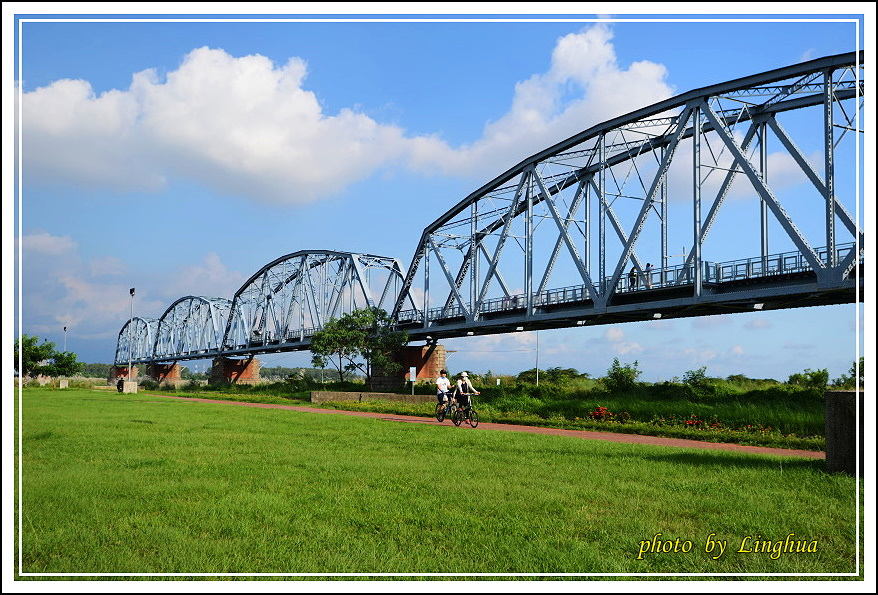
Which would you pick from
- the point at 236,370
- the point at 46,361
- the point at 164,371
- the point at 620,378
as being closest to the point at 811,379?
the point at 620,378

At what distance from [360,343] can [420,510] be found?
54540 millimetres

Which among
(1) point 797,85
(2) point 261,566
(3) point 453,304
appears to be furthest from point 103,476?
(3) point 453,304

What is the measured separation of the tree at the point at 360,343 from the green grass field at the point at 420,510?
47.8m

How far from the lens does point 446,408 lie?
2397 cm

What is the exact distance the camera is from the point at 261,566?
242 inches

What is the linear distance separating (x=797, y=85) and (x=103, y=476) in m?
35.4

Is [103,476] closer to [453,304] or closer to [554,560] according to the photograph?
[554,560]

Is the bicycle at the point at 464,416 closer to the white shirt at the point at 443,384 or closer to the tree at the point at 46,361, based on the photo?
the white shirt at the point at 443,384

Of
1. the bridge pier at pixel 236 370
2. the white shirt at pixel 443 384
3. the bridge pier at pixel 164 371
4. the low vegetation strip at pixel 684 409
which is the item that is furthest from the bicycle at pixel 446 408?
the bridge pier at pixel 164 371

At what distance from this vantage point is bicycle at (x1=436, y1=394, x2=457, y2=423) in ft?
→ 76.7

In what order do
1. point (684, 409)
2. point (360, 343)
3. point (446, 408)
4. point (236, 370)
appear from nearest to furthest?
1. point (684, 409)
2. point (446, 408)
3. point (360, 343)
4. point (236, 370)

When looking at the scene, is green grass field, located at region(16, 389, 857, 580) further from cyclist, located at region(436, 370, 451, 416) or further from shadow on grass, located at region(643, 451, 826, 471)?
cyclist, located at region(436, 370, 451, 416)

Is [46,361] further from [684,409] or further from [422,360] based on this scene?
[684,409]

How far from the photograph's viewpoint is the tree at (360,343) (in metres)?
61.9
